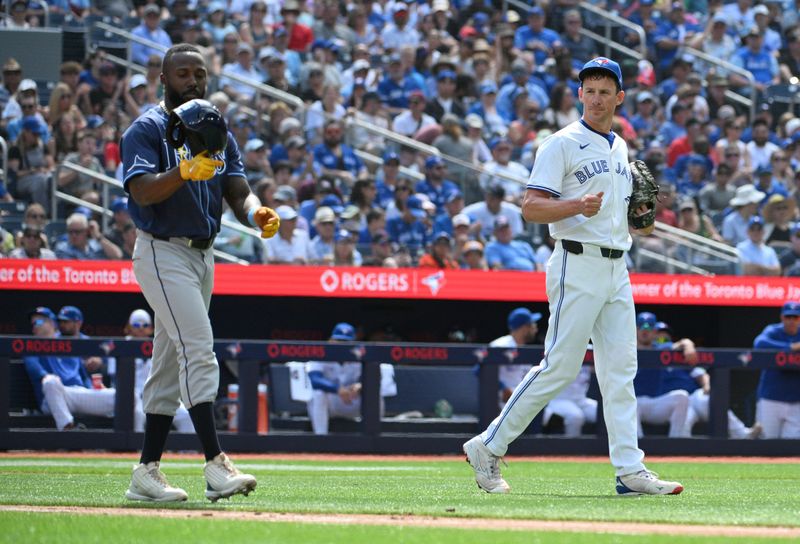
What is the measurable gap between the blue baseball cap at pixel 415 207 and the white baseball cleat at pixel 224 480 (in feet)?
27.6

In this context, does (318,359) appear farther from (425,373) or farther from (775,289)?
(775,289)

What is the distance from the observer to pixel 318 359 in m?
11.4

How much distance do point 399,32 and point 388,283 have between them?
564 centimetres

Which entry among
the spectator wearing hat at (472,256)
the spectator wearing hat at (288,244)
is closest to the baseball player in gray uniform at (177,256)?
the spectator wearing hat at (288,244)

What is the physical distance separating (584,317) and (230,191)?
5.60 ft

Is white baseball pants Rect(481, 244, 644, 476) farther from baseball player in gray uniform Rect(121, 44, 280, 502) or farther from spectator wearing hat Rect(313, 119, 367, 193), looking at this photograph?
spectator wearing hat Rect(313, 119, 367, 193)

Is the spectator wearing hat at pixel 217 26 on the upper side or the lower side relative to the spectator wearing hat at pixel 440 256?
upper

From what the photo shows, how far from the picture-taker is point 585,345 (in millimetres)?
5926

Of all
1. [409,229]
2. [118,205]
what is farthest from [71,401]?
[409,229]

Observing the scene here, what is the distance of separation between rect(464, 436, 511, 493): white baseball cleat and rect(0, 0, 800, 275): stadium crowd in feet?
22.9

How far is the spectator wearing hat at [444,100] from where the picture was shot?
53.2 feet

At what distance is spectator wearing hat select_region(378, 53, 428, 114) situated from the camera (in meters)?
16.3

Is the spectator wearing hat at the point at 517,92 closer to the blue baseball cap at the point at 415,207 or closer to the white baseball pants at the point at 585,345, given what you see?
the blue baseball cap at the point at 415,207

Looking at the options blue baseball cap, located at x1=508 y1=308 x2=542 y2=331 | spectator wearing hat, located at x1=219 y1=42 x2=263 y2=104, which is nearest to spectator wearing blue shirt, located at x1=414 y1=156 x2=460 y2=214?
spectator wearing hat, located at x1=219 y1=42 x2=263 y2=104
